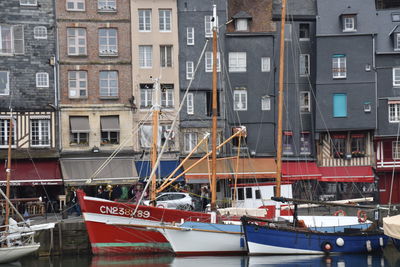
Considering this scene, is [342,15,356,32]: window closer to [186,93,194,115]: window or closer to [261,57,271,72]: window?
[261,57,271,72]: window

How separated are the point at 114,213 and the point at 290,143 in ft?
66.0

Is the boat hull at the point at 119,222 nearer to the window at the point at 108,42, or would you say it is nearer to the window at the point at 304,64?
the window at the point at 108,42

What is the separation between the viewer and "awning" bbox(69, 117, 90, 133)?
5597cm

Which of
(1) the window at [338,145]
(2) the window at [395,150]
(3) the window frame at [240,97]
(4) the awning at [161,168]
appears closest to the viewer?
(4) the awning at [161,168]

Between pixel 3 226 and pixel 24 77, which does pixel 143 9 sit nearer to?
pixel 24 77

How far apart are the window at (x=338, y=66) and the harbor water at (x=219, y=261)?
17.9 m

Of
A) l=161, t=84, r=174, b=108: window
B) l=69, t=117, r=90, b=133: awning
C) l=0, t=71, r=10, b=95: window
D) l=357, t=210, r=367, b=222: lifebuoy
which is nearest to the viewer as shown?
l=357, t=210, r=367, b=222: lifebuoy

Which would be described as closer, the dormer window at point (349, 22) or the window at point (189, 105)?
the window at point (189, 105)

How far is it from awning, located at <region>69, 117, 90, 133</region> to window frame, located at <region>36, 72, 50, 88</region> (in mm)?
2794

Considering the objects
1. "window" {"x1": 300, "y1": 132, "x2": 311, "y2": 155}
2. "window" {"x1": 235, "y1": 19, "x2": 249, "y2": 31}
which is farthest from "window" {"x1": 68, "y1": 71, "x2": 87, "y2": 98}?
"window" {"x1": 300, "y1": 132, "x2": 311, "y2": 155}

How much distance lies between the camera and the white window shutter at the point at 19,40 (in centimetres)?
5556

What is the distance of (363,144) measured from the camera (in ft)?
197

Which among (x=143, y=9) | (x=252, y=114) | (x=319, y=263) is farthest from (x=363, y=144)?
(x=319, y=263)

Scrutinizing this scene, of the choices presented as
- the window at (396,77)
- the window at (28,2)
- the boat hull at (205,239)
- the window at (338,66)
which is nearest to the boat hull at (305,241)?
the boat hull at (205,239)
